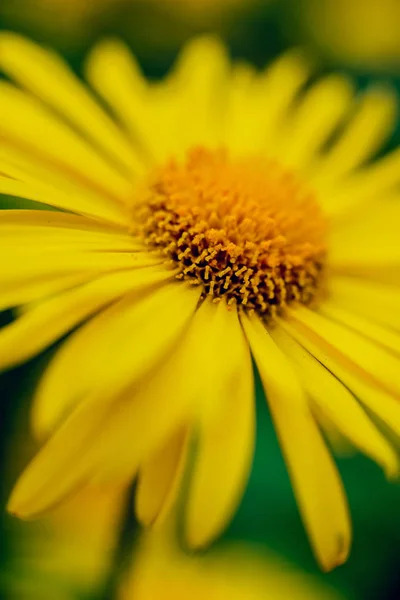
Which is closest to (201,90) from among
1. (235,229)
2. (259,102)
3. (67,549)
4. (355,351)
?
(259,102)

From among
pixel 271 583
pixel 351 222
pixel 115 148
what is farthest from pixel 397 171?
pixel 271 583

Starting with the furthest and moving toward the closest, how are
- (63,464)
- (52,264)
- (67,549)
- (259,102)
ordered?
1. (259,102)
2. (67,549)
3. (52,264)
4. (63,464)

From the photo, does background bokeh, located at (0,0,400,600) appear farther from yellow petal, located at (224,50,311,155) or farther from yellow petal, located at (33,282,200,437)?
yellow petal, located at (224,50,311,155)

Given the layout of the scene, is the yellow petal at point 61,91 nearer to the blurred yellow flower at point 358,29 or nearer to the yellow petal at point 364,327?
the yellow petal at point 364,327

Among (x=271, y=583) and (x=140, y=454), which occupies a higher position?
(x=140, y=454)

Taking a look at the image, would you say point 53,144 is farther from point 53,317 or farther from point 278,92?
point 278,92

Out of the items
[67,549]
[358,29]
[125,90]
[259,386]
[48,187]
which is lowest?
[67,549]

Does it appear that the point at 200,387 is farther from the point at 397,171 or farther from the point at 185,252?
the point at 397,171

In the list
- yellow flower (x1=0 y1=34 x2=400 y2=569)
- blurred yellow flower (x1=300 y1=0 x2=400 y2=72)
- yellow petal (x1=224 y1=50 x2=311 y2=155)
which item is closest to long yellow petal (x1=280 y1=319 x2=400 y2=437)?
yellow flower (x1=0 y1=34 x2=400 y2=569)
